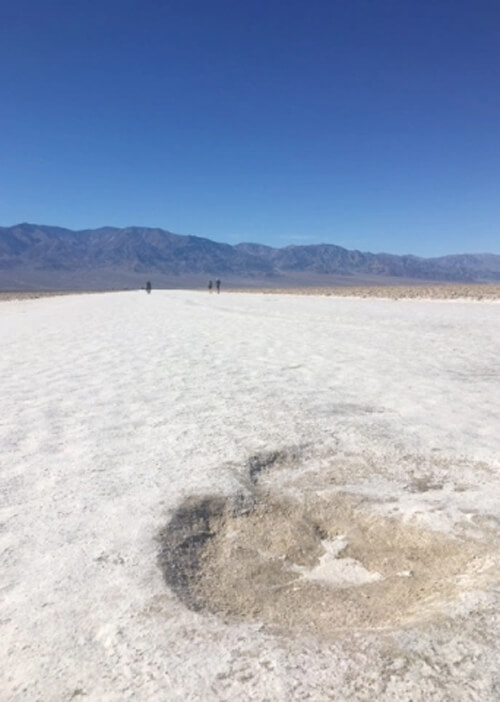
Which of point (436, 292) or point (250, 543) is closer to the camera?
point (250, 543)

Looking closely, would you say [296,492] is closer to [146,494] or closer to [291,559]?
[291,559]

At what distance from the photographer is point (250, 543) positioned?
3252mm

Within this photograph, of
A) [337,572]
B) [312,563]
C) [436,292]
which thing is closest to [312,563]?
[312,563]

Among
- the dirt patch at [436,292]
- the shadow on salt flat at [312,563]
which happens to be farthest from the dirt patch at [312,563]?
the dirt patch at [436,292]

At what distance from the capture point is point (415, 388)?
7.21 m

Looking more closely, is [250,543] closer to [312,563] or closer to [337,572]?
[312,563]

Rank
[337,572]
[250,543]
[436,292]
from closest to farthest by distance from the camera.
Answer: [337,572] → [250,543] → [436,292]

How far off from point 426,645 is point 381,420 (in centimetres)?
360

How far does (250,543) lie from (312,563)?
16.5 inches

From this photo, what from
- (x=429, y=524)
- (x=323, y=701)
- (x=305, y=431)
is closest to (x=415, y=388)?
(x=305, y=431)

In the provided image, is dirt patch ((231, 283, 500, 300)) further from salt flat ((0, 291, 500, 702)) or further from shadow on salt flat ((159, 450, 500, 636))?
shadow on salt flat ((159, 450, 500, 636))

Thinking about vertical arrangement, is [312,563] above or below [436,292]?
above

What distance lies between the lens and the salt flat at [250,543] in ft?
6.87

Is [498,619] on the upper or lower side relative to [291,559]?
upper
